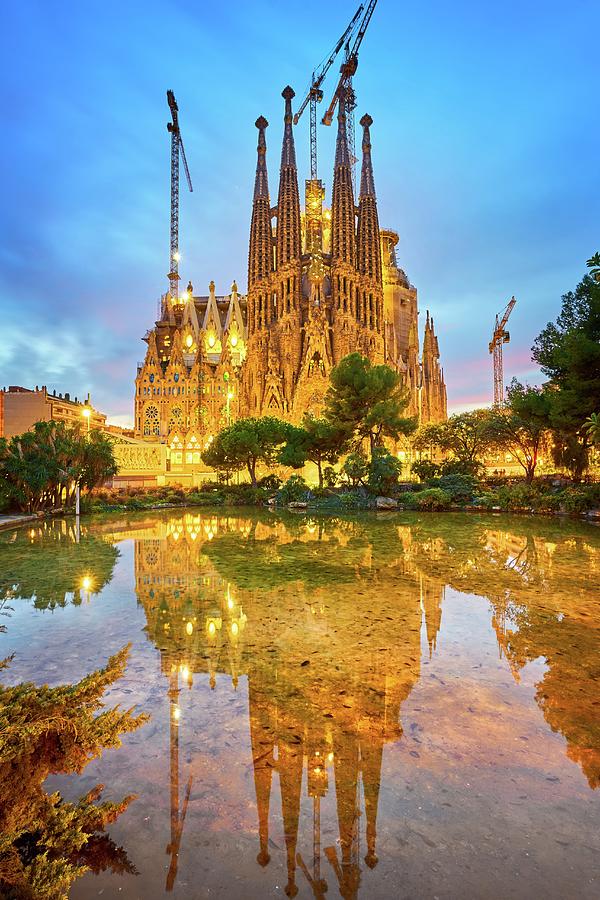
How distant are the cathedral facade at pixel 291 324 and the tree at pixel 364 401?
1898 centimetres

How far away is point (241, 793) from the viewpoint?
8.93 feet

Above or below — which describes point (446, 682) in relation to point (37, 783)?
below

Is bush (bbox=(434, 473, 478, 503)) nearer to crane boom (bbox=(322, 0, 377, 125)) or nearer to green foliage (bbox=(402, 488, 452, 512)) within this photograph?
green foliage (bbox=(402, 488, 452, 512))

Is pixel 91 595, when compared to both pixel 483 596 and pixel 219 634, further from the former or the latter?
pixel 483 596

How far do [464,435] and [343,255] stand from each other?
1213 inches

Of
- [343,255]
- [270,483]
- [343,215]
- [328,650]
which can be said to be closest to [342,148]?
[343,215]

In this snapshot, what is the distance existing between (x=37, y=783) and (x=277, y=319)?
5539cm

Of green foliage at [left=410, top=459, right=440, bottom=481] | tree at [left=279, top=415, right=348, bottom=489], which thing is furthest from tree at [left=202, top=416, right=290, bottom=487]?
green foliage at [left=410, top=459, right=440, bottom=481]

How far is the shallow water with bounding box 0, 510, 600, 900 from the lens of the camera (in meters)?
2.24

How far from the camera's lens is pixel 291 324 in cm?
5359

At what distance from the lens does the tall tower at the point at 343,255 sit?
5400 centimetres

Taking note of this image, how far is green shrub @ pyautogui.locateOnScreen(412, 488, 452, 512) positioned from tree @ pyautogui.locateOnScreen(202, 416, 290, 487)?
33.6ft

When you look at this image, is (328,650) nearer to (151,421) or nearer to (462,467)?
(462,467)

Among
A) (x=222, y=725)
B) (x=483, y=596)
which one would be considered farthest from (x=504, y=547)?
(x=222, y=725)
